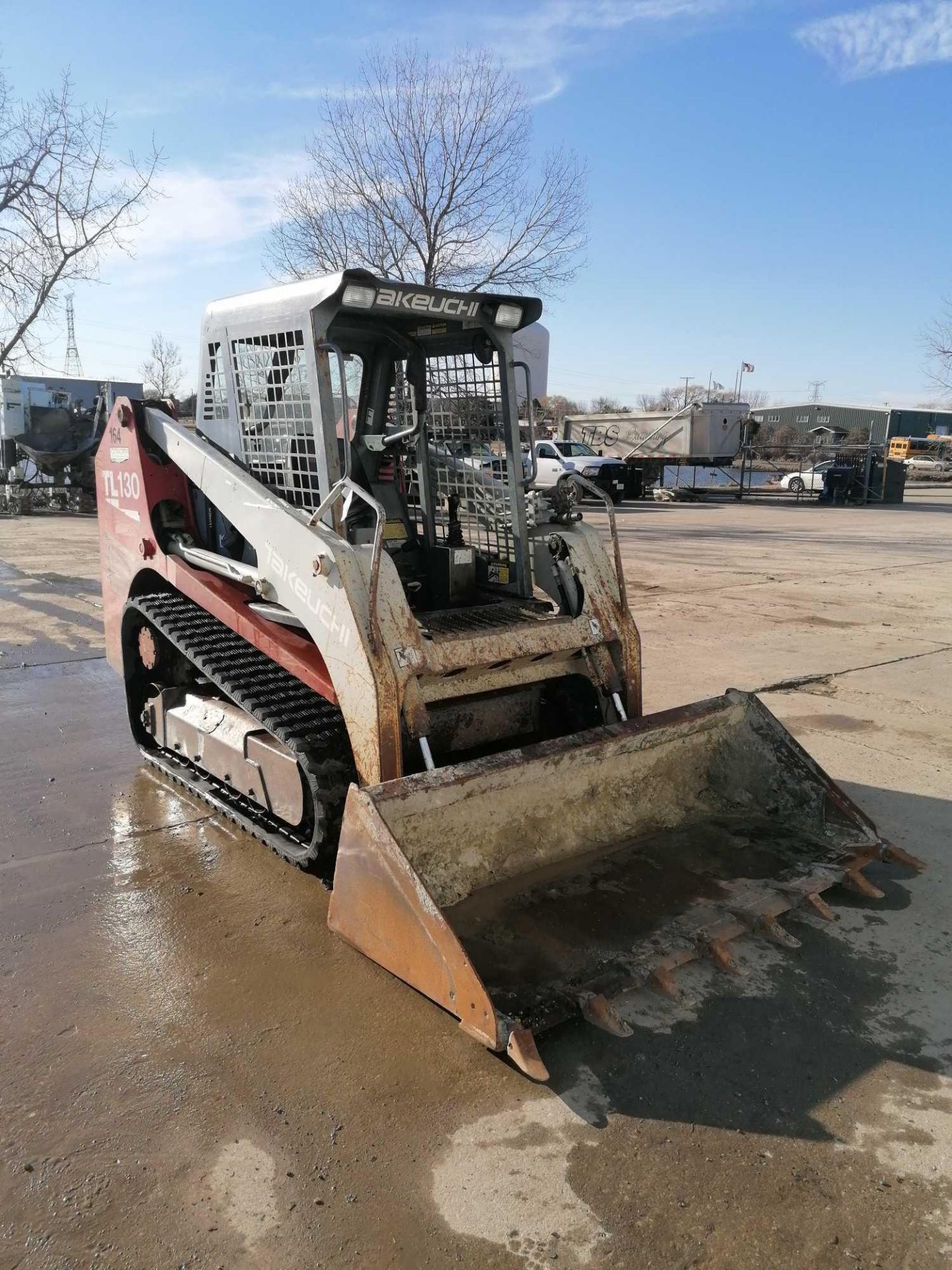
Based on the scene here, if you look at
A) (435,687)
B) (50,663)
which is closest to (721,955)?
(435,687)

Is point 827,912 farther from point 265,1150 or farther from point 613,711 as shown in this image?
point 265,1150

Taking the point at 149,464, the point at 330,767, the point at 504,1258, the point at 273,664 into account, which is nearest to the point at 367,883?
the point at 330,767

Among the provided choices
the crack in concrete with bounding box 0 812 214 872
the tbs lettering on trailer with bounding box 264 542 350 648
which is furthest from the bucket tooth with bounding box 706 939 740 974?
the crack in concrete with bounding box 0 812 214 872

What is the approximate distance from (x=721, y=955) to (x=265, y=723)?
198 centimetres

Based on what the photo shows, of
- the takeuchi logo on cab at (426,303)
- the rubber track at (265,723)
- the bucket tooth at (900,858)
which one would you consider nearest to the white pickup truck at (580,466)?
the rubber track at (265,723)

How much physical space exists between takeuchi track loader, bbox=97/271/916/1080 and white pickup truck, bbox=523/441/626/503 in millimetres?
20350

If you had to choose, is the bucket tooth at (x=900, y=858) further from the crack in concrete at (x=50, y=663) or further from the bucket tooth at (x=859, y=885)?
the crack in concrete at (x=50, y=663)

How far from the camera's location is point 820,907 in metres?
3.74

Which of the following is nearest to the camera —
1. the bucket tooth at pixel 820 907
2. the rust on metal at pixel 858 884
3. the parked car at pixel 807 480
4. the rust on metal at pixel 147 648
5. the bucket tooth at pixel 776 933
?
the bucket tooth at pixel 776 933

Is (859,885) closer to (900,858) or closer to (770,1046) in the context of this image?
(900,858)

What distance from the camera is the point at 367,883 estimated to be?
328 cm

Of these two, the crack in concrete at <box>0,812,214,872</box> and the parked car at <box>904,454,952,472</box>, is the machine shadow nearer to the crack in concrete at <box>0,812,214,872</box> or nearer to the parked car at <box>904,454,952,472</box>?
the crack in concrete at <box>0,812,214,872</box>

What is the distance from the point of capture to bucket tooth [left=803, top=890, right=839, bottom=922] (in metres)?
3.72

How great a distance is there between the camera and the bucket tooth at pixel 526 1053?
9.04 ft
